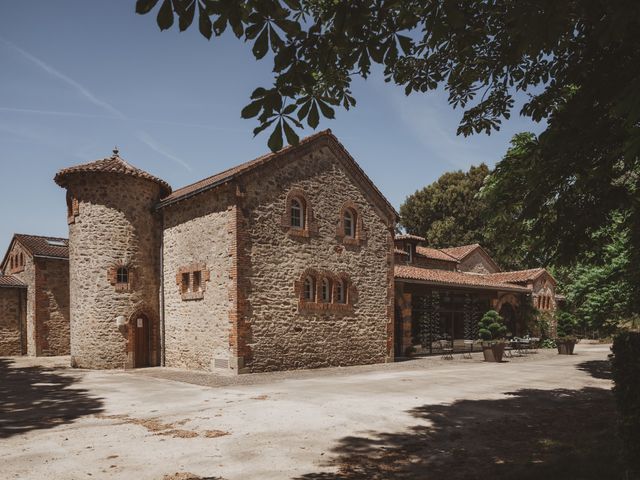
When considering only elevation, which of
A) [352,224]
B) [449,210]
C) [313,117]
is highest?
[449,210]

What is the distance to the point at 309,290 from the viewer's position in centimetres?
1744

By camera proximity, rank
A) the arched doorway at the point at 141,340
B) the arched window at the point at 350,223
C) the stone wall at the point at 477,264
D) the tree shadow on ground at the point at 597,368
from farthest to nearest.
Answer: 1. the stone wall at the point at 477,264
2. the arched window at the point at 350,223
3. the arched doorway at the point at 141,340
4. the tree shadow on ground at the point at 597,368

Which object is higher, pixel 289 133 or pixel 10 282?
pixel 289 133

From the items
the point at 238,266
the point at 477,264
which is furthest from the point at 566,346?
the point at 238,266

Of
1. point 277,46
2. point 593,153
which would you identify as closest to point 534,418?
point 593,153

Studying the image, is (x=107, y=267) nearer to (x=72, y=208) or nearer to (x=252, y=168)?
(x=72, y=208)

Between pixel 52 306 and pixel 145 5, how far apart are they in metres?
24.1

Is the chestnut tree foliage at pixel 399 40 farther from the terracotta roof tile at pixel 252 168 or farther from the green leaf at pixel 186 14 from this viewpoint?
the terracotta roof tile at pixel 252 168

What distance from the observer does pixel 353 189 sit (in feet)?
Result: 62.5

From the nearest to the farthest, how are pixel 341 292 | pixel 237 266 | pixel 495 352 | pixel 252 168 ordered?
1. pixel 237 266
2. pixel 252 168
3. pixel 341 292
4. pixel 495 352

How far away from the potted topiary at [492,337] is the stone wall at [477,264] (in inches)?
366

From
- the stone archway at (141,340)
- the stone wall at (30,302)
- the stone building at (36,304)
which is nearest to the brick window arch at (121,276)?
the stone archway at (141,340)

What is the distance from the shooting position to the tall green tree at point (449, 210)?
139 feet

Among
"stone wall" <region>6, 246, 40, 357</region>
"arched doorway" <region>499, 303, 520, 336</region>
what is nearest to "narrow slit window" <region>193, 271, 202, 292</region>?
"stone wall" <region>6, 246, 40, 357</region>
